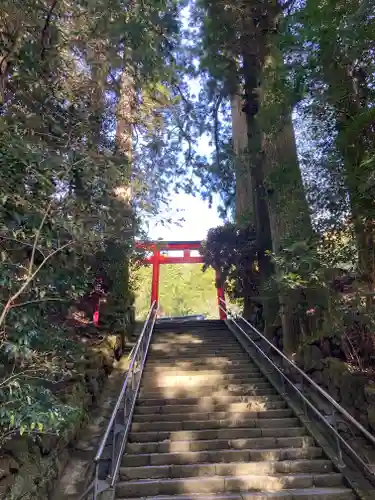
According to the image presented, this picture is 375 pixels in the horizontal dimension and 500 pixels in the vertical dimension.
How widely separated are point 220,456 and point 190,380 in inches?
71.7

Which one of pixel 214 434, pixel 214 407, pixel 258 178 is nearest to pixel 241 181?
pixel 258 178

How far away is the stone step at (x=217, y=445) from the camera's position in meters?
4.28

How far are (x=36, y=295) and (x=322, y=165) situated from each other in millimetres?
3785

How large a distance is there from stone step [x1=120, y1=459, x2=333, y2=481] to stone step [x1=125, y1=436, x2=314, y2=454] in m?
0.36

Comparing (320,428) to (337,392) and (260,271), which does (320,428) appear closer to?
(337,392)

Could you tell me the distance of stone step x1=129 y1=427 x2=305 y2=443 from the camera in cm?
448

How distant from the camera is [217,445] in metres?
4.34

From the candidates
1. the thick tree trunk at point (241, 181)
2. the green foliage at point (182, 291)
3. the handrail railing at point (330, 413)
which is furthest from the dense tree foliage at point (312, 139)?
the green foliage at point (182, 291)

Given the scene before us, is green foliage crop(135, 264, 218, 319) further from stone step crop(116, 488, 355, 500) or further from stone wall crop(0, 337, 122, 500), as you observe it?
stone step crop(116, 488, 355, 500)

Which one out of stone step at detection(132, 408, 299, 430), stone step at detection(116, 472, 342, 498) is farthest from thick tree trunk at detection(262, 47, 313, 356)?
stone step at detection(116, 472, 342, 498)

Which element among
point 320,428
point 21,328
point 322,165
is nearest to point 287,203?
point 322,165

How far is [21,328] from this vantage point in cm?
262

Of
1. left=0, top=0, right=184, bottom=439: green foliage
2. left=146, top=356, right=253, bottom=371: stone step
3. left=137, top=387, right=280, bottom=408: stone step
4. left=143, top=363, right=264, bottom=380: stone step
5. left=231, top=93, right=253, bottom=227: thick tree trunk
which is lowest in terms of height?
left=137, top=387, right=280, bottom=408: stone step

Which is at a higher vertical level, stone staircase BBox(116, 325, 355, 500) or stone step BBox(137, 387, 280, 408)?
stone step BBox(137, 387, 280, 408)
